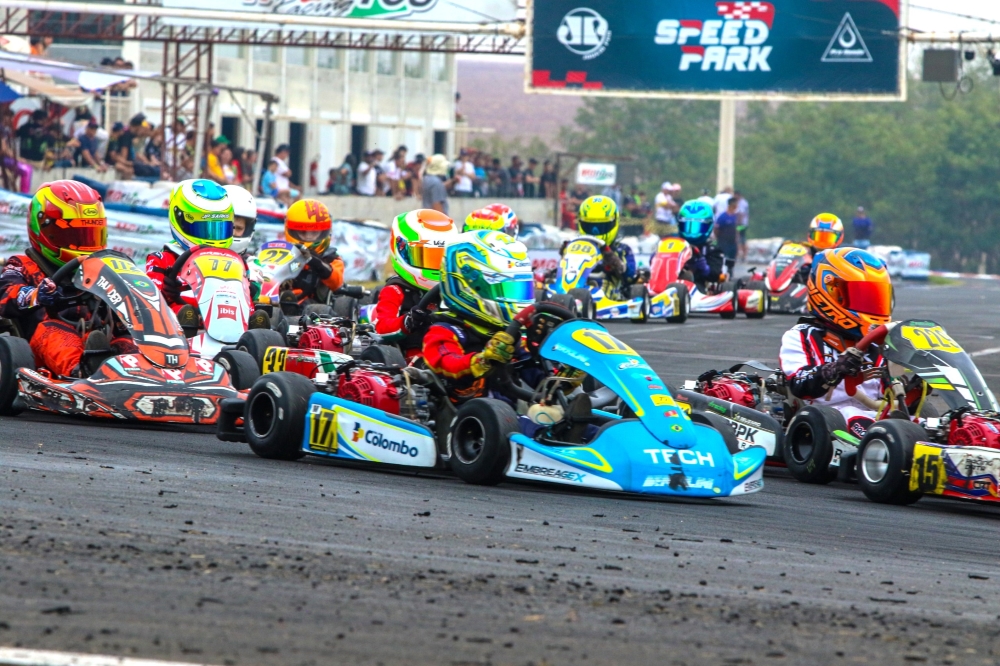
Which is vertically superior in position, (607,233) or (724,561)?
(607,233)

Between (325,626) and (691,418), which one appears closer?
(325,626)

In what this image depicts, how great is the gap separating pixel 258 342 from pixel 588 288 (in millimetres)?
9539

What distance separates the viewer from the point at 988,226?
58.5 m

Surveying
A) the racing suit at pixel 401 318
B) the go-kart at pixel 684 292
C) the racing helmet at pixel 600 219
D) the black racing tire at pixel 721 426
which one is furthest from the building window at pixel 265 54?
the black racing tire at pixel 721 426

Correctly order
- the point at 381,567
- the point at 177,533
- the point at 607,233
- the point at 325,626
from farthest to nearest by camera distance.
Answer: the point at 607,233, the point at 177,533, the point at 381,567, the point at 325,626

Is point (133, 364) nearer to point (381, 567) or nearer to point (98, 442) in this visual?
point (98, 442)

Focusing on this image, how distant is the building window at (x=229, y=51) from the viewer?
44156mm

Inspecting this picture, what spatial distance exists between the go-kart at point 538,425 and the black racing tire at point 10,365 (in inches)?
58.5

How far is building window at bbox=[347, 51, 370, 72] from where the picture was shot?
50.2 meters

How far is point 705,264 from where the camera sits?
22.0m

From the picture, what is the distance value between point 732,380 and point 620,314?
10410 mm

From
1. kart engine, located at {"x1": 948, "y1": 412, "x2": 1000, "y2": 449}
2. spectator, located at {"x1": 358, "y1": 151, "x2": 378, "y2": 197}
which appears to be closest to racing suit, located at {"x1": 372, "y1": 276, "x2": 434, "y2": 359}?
kart engine, located at {"x1": 948, "y1": 412, "x2": 1000, "y2": 449}

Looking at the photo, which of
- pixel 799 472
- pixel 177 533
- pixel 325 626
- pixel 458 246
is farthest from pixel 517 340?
pixel 325 626

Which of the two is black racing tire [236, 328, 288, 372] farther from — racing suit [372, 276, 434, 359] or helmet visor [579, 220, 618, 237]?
helmet visor [579, 220, 618, 237]
